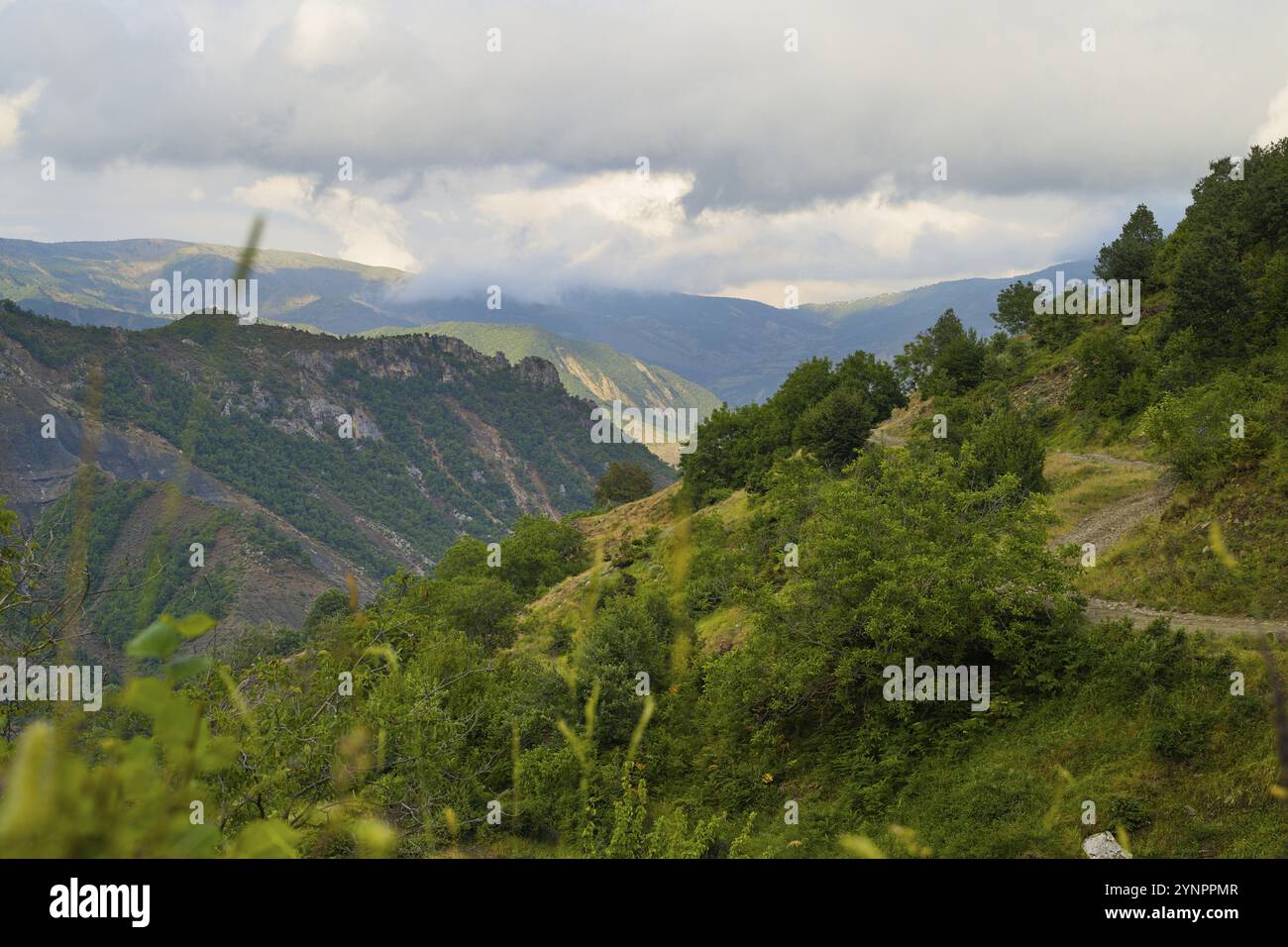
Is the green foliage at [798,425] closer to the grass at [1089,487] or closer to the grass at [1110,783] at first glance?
the grass at [1089,487]

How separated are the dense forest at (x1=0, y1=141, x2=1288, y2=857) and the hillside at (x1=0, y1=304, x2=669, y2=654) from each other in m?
72.5

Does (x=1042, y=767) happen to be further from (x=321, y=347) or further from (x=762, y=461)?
(x=321, y=347)

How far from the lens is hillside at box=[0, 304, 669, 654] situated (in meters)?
109

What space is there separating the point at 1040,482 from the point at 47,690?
26.3m

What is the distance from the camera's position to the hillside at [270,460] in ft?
357

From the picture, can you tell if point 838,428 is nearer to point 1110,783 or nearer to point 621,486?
point 1110,783

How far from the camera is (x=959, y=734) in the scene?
551 inches

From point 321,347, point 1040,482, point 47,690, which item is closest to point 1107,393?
point 1040,482

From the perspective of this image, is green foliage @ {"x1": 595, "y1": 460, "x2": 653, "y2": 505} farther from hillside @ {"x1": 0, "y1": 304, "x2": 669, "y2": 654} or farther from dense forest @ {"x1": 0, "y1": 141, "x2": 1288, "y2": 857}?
dense forest @ {"x1": 0, "y1": 141, "x2": 1288, "y2": 857}

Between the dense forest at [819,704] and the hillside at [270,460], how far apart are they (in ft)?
238

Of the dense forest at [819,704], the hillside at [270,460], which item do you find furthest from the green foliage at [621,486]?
the dense forest at [819,704]

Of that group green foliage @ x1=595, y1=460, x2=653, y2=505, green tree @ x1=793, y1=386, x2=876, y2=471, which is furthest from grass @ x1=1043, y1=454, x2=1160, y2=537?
green foliage @ x1=595, y1=460, x2=653, y2=505
